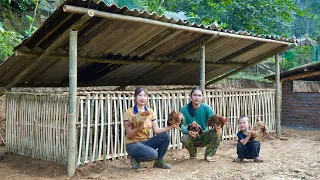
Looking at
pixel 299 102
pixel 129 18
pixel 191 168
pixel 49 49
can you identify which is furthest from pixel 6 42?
pixel 299 102

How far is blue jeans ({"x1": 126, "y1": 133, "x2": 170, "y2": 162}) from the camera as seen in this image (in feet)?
16.9

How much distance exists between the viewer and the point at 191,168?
17.9 feet

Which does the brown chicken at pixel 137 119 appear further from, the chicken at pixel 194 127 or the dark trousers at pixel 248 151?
the dark trousers at pixel 248 151

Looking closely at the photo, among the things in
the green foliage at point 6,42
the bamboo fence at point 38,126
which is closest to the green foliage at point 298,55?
the green foliage at point 6,42

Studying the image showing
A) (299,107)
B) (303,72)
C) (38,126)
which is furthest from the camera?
(299,107)

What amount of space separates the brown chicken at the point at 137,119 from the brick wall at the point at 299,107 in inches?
328

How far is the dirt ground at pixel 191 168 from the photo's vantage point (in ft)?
16.5

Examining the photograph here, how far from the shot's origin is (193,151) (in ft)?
20.0

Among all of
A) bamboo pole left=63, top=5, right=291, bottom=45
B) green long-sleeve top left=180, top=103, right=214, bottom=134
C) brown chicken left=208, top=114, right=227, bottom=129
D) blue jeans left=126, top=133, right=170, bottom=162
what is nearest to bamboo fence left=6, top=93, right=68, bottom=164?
blue jeans left=126, top=133, right=170, bottom=162

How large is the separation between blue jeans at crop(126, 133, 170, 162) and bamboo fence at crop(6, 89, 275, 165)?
2.68ft

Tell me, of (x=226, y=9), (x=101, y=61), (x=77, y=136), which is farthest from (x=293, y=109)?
(x=77, y=136)

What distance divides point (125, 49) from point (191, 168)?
106 inches

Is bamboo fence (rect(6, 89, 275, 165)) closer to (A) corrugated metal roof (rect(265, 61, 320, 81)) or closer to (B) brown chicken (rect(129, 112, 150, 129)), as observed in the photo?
(B) brown chicken (rect(129, 112, 150, 129))

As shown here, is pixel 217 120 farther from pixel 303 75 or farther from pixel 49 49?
pixel 303 75
